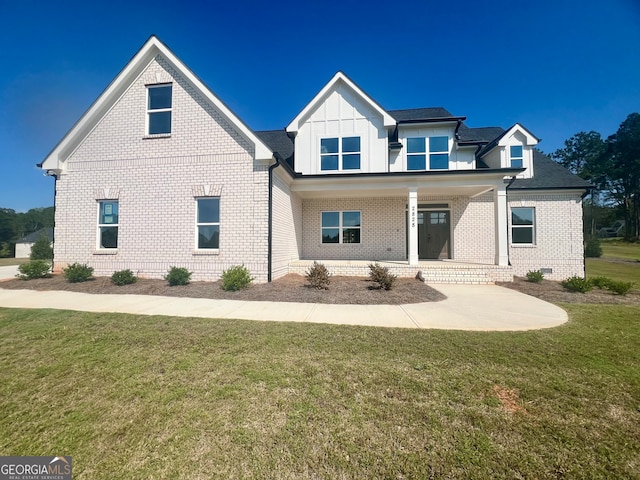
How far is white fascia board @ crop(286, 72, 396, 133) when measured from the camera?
1238cm

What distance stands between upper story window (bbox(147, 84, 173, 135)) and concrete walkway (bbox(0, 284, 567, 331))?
647 centimetres

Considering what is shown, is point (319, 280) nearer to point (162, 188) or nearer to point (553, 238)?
point (162, 188)

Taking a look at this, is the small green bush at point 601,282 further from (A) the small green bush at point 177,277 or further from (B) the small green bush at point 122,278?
(B) the small green bush at point 122,278

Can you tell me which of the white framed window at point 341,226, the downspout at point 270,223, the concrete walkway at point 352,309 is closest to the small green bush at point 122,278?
the concrete walkway at point 352,309

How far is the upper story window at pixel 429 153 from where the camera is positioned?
1269cm

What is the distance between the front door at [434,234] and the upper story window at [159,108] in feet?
39.5

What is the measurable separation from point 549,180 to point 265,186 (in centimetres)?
1329

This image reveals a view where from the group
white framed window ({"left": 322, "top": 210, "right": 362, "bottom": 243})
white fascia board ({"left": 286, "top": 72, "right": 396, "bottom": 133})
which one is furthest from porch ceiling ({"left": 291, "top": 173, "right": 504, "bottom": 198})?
white fascia board ({"left": 286, "top": 72, "right": 396, "bottom": 133})

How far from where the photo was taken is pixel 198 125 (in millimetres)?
9969

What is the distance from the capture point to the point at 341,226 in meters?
13.9

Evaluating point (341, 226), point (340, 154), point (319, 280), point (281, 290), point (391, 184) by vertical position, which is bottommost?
point (281, 290)

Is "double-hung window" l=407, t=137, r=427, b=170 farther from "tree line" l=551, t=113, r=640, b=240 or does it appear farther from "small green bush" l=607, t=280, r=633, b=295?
"tree line" l=551, t=113, r=640, b=240

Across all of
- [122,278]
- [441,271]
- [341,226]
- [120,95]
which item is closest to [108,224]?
[122,278]

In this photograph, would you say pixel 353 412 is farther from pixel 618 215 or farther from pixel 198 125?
pixel 618 215
